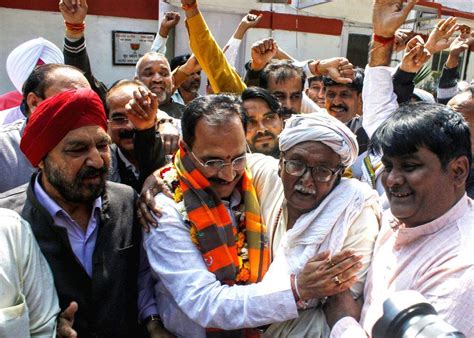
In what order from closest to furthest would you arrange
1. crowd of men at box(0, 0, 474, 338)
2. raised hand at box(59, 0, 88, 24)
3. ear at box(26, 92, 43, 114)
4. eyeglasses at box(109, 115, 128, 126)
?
1. crowd of men at box(0, 0, 474, 338)
2. ear at box(26, 92, 43, 114)
3. eyeglasses at box(109, 115, 128, 126)
4. raised hand at box(59, 0, 88, 24)

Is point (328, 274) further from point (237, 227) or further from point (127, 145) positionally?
point (127, 145)

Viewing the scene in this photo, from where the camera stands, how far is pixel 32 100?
2.59m

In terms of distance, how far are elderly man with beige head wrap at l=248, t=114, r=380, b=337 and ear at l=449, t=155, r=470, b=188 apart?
0.43m

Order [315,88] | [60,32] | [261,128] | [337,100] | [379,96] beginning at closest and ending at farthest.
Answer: [379,96] < [261,128] < [337,100] < [315,88] < [60,32]

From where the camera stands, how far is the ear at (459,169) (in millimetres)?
1620

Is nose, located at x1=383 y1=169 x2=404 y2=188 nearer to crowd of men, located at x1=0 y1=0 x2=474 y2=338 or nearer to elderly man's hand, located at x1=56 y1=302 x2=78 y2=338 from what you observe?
crowd of men, located at x1=0 y1=0 x2=474 y2=338

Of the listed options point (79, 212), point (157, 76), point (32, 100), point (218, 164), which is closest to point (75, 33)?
point (157, 76)

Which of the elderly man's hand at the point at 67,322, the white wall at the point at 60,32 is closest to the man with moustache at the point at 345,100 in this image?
the elderly man's hand at the point at 67,322

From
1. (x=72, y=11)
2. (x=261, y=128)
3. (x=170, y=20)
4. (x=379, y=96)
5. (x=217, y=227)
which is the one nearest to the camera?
(x=217, y=227)

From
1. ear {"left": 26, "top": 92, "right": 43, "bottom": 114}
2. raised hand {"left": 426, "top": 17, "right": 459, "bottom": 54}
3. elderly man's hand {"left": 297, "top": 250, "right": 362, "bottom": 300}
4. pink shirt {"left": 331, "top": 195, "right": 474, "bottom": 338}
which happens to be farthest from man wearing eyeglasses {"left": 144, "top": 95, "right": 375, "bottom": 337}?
raised hand {"left": 426, "top": 17, "right": 459, "bottom": 54}

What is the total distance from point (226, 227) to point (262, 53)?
226 centimetres

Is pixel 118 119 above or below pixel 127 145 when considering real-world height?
above

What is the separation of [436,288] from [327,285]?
0.40 meters

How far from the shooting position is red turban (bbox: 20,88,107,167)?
189cm
